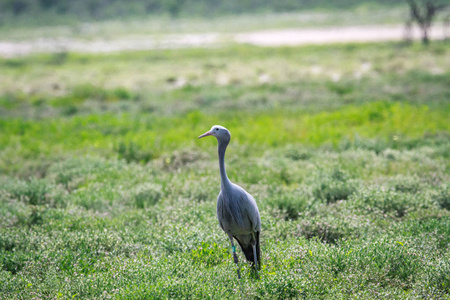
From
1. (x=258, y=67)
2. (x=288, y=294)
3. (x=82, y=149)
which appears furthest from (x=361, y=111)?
(x=258, y=67)

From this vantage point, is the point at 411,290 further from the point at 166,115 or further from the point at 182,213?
the point at 166,115

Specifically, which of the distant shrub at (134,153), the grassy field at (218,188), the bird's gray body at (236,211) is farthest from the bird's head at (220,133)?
the distant shrub at (134,153)

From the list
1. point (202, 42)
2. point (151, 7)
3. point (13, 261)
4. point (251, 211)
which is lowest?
point (13, 261)

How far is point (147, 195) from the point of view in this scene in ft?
→ 28.8

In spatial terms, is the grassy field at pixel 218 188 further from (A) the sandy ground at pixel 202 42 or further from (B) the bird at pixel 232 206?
(A) the sandy ground at pixel 202 42

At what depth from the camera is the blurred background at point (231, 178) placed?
5.58 m

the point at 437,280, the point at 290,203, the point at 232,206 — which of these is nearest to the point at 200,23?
the point at 290,203

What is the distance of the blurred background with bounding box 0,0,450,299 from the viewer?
558cm

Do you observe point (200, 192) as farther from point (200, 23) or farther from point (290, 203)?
point (200, 23)

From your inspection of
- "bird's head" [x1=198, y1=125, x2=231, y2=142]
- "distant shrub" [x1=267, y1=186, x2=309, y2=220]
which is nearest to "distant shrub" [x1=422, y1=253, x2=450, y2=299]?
"distant shrub" [x1=267, y1=186, x2=309, y2=220]

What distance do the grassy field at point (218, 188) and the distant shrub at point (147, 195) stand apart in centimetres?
4

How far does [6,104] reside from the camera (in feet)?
64.6

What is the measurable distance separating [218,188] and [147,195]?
5.01ft

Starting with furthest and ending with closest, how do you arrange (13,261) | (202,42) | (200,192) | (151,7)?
(151,7) → (202,42) → (200,192) → (13,261)
